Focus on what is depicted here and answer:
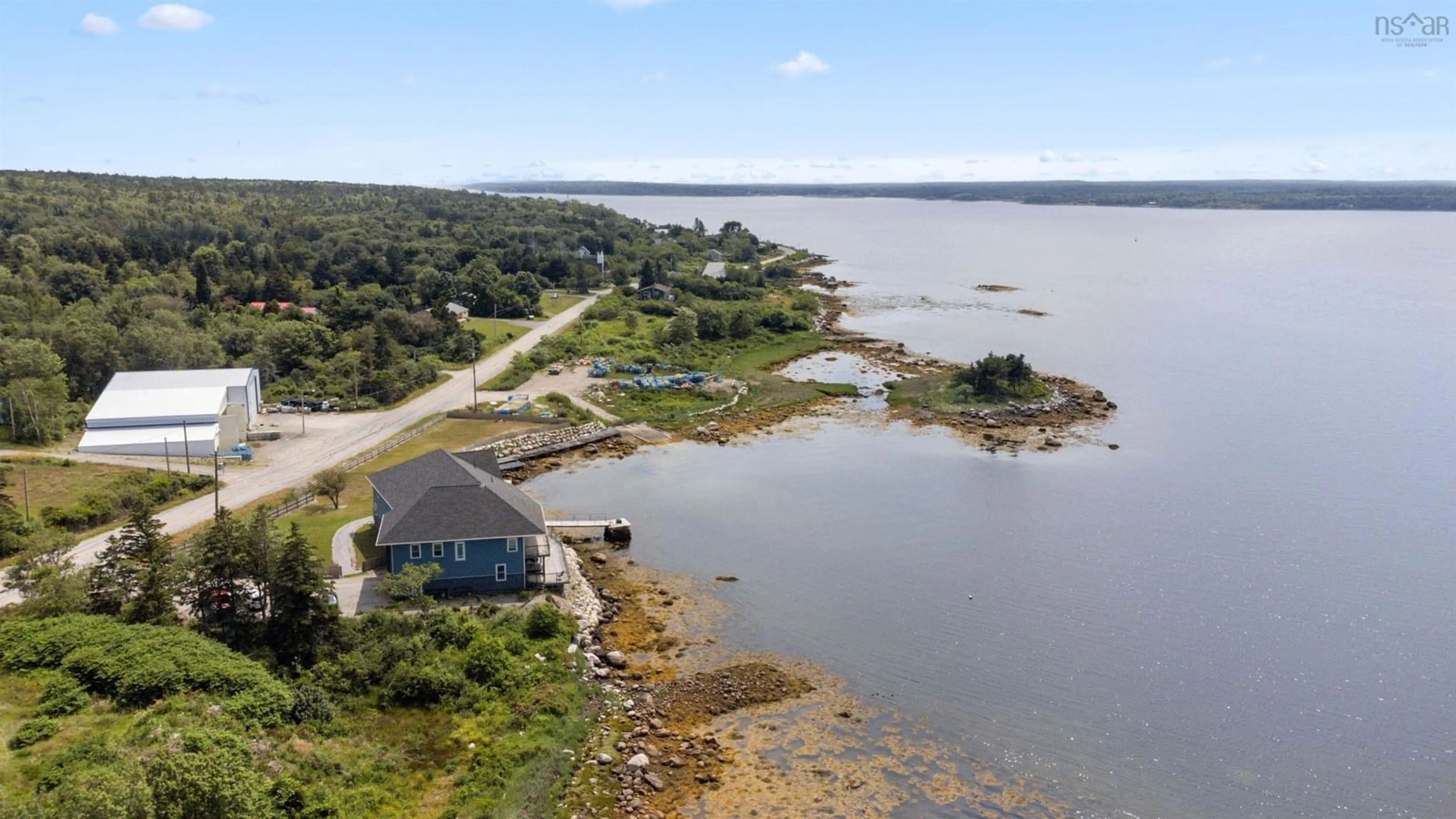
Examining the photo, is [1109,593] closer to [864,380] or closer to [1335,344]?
[864,380]

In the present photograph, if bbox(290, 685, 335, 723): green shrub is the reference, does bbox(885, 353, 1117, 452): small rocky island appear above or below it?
above

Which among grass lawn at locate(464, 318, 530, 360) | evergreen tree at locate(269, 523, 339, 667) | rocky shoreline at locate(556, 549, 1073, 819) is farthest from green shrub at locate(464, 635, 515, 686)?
grass lawn at locate(464, 318, 530, 360)

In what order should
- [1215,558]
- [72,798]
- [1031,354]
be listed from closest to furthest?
1. [72,798]
2. [1215,558]
3. [1031,354]

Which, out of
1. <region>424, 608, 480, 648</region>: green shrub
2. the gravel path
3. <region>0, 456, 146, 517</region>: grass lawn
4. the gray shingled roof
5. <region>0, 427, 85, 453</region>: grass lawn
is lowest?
<region>424, 608, 480, 648</region>: green shrub

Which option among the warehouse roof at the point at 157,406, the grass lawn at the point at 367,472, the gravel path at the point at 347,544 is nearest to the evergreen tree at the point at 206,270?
the warehouse roof at the point at 157,406

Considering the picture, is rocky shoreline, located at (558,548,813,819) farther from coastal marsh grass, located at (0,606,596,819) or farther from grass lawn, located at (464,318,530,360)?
grass lawn, located at (464,318,530,360)

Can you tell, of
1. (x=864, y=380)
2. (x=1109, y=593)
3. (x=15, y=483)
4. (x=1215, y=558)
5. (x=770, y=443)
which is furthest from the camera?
(x=864, y=380)

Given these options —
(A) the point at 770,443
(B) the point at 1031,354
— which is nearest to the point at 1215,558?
(A) the point at 770,443
